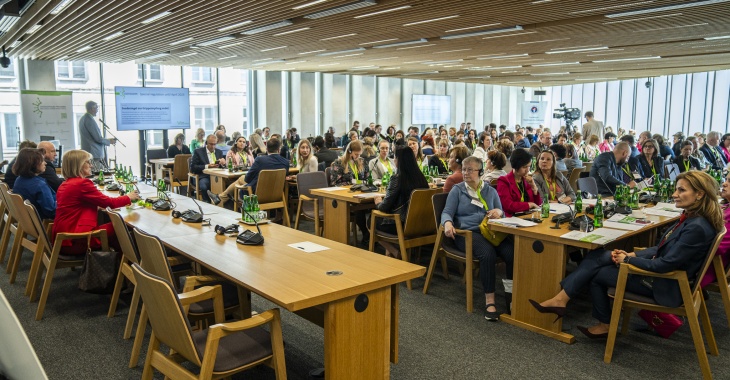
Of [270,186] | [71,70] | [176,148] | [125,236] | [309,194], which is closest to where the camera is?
[125,236]

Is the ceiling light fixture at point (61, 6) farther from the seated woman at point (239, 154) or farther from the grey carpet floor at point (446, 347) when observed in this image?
the grey carpet floor at point (446, 347)

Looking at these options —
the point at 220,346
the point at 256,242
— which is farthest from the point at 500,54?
the point at 220,346

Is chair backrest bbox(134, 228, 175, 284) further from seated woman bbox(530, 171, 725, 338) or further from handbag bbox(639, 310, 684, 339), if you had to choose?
handbag bbox(639, 310, 684, 339)

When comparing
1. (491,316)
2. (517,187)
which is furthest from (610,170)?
(491,316)

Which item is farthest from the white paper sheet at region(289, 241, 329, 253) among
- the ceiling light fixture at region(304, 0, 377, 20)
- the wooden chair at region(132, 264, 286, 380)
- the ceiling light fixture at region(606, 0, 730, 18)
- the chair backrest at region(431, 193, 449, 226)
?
the ceiling light fixture at region(606, 0, 730, 18)

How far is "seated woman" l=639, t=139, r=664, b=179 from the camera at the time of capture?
7.38 m

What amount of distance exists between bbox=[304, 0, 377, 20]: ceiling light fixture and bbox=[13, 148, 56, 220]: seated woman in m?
3.41

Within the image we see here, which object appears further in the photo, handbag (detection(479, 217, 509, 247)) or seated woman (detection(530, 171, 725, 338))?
handbag (detection(479, 217, 509, 247))

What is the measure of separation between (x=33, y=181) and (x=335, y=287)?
4010 millimetres

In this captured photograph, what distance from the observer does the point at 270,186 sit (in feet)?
23.6

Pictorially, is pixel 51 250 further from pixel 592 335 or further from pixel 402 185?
pixel 592 335

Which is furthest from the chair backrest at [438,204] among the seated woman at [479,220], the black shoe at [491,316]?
the black shoe at [491,316]

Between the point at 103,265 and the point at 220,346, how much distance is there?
192cm

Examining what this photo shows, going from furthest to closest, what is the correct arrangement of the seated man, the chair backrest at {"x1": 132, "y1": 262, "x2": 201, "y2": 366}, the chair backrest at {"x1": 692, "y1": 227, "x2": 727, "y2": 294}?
the seated man < the chair backrest at {"x1": 692, "y1": 227, "x2": 727, "y2": 294} < the chair backrest at {"x1": 132, "y1": 262, "x2": 201, "y2": 366}
